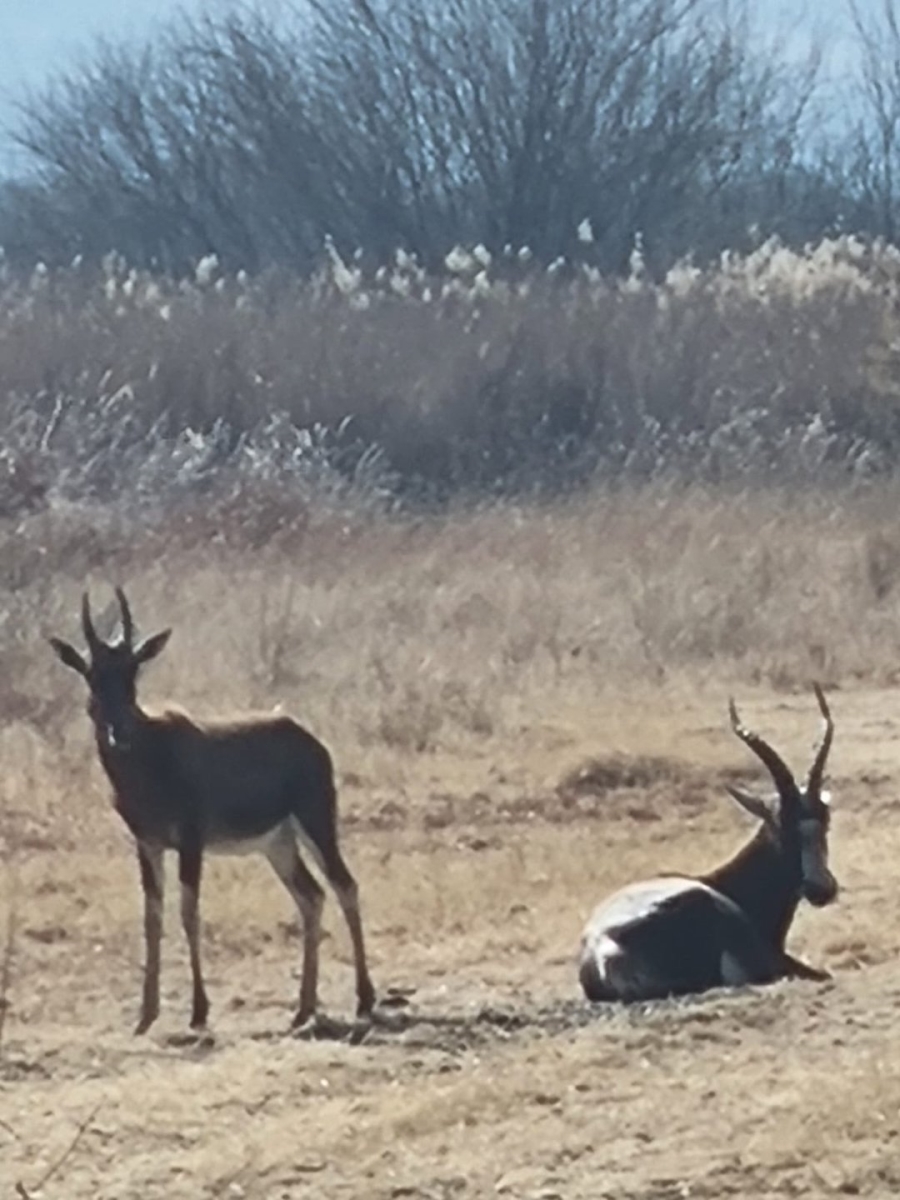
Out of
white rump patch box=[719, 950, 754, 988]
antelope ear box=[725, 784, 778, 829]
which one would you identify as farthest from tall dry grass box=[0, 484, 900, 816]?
white rump patch box=[719, 950, 754, 988]

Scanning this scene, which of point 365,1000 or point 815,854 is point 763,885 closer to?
point 815,854

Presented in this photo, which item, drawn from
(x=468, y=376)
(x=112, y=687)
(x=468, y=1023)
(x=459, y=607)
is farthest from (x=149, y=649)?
(x=468, y=376)

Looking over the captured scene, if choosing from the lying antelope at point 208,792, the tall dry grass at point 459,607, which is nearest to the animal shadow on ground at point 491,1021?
the lying antelope at point 208,792

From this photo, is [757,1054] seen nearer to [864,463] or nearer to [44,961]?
[44,961]

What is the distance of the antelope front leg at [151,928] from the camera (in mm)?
12023

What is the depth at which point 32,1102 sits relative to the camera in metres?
9.46

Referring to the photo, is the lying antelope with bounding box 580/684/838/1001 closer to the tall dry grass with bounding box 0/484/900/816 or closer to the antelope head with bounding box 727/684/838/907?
the antelope head with bounding box 727/684/838/907

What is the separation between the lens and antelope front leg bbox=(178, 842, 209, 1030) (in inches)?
475

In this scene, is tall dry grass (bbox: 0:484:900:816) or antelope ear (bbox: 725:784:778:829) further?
tall dry grass (bbox: 0:484:900:816)

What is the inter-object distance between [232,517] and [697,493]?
4.81 m

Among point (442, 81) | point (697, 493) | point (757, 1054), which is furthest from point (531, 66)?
point (757, 1054)

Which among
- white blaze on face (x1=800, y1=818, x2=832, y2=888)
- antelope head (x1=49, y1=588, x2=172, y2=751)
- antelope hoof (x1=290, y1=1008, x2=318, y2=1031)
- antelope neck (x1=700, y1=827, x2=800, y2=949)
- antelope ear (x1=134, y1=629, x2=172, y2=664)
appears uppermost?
antelope ear (x1=134, y1=629, x2=172, y2=664)

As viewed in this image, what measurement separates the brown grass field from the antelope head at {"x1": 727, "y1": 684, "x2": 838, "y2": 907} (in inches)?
13.4

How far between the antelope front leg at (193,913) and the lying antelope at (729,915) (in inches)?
60.8
